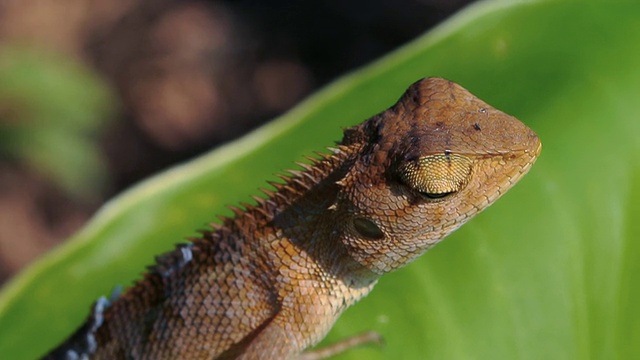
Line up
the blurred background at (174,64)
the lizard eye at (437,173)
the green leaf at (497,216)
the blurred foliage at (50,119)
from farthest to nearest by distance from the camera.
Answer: the blurred background at (174,64) → the blurred foliage at (50,119) → the green leaf at (497,216) → the lizard eye at (437,173)

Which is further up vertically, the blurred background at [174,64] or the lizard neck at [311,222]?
the blurred background at [174,64]

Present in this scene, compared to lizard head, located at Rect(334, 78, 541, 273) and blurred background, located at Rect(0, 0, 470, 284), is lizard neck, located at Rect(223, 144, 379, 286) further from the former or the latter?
blurred background, located at Rect(0, 0, 470, 284)

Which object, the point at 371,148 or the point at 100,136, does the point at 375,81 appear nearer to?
the point at 371,148

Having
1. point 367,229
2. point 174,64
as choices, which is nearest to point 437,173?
point 367,229

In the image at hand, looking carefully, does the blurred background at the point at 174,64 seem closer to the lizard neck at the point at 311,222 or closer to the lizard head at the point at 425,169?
the lizard neck at the point at 311,222

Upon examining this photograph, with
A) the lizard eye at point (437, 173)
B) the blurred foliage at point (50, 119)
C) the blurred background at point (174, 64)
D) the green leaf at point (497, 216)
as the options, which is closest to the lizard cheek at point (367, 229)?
the lizard eye at point (437, 173)

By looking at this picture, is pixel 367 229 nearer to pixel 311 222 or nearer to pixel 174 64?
pixel 311 222

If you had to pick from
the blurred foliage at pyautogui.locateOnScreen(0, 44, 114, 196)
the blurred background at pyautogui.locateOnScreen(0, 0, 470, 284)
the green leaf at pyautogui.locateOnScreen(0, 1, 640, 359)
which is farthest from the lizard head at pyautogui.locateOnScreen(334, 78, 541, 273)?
the blurred background at pyautogui.locateOnScreen(0, 0, 470, 284)
